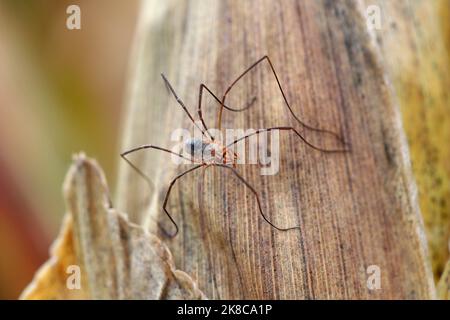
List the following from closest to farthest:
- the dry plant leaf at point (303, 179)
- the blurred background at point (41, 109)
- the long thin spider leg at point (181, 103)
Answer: the dry plant leaf at point (303, 179), the long thin spider leg at point (181, 103), the blurred background at point (41, 109)

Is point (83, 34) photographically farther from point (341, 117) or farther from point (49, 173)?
point (341, 117)

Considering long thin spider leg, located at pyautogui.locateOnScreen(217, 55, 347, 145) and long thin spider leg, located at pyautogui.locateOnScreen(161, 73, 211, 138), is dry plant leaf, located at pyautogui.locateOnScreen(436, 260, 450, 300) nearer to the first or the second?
long thin spider leg, located at pyautogui.locateOnScreen(217, 55, 347, 145)

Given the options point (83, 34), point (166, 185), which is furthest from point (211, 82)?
point (83, 34)

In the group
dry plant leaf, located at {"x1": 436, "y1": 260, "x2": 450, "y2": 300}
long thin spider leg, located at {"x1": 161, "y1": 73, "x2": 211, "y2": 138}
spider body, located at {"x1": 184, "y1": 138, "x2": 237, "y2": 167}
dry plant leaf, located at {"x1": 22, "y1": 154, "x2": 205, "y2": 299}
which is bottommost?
dry plant leaf, located at {"x1": 436, "y1": 260, "x2": 450, "y2": 300}

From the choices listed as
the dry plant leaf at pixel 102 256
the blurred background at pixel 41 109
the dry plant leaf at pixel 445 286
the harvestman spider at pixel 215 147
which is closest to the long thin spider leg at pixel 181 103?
the harvestman spider at pixel 215 147

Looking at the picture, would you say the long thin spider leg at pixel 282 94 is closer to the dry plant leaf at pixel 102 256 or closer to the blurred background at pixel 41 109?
the dry plant leaf at pixel 102 256

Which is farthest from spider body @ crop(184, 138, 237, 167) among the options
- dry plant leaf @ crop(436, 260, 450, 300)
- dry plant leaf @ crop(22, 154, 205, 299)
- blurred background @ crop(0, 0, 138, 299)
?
blurred background @ crop(0, 0, 138, 299)

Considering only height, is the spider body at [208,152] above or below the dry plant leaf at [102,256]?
above
